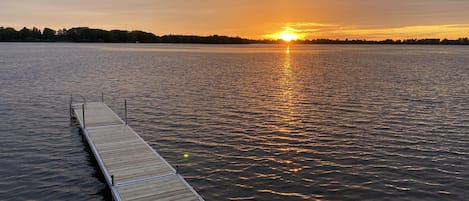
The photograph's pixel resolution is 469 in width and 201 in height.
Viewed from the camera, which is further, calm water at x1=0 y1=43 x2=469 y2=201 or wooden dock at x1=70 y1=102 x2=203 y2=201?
calm water at x1=0 y1=43 x2=469 y2=201

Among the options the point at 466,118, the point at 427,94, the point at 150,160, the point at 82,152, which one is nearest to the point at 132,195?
the point at 150,160

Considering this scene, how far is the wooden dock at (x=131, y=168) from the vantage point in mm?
15875

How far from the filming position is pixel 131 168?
741 inches

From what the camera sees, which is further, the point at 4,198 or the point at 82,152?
the point at 82,152

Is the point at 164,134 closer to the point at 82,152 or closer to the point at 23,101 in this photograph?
the point at 82,152

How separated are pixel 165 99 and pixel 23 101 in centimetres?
1587

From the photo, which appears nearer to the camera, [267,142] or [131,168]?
[131,168]

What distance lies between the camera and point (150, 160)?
20.0m

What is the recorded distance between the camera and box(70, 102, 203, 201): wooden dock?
1588 centimetres

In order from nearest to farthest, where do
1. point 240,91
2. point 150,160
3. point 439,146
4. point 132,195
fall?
point 132,195, point 150,160, point 439,146, point 240,91

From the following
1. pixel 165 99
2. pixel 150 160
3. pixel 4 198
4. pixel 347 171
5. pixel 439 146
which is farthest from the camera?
pixel 165 99

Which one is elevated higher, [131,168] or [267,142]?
[131,168]

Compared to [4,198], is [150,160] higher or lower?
higher

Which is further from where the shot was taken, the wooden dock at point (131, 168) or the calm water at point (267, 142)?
the calm water at point (267, 142)
